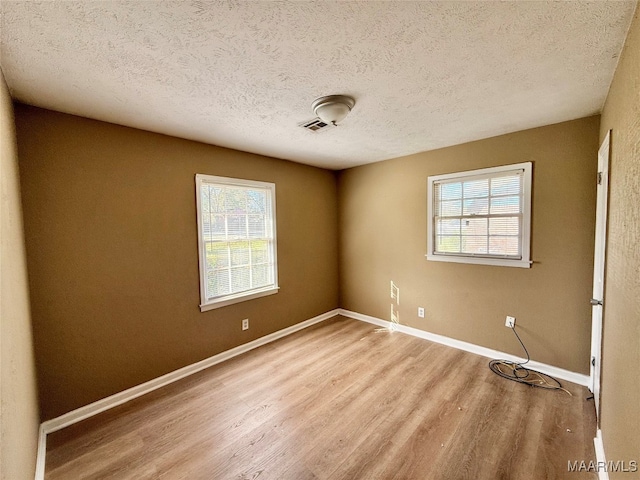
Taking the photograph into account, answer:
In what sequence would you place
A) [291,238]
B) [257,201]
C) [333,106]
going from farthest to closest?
1. [291,238]
2. [257,201]
3. [333,106]

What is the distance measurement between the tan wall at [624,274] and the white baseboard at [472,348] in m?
0.93

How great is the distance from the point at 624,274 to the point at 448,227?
1967 mm

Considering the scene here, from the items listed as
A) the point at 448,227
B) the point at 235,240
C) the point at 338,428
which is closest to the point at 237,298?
the point at 235,240

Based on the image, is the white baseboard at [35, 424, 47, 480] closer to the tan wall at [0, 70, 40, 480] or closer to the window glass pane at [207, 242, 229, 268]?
the tan wall at [0, 70, 40, 480]

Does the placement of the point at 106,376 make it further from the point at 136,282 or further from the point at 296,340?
the point at 296,340

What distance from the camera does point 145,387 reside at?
2.42 meters

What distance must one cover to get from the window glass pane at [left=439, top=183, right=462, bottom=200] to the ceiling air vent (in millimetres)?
1658

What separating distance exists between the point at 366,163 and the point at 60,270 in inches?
140

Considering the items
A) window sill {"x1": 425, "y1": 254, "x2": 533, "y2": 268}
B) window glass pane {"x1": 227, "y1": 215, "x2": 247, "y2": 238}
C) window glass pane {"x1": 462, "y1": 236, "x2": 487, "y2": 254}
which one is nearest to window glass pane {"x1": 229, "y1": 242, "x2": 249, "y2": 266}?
window glass pane {"x1": 227, "y1": 215, "x2": 247, "y2": 238}

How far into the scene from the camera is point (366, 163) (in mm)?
3914

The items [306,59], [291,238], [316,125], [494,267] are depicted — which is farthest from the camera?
[291,238]

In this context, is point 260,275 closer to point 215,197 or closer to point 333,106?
point 215,197

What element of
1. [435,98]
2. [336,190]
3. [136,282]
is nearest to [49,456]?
[136,282]

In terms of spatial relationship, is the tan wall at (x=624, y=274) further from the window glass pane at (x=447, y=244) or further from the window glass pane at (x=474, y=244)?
the window glass pane at (x=447, y=244)
